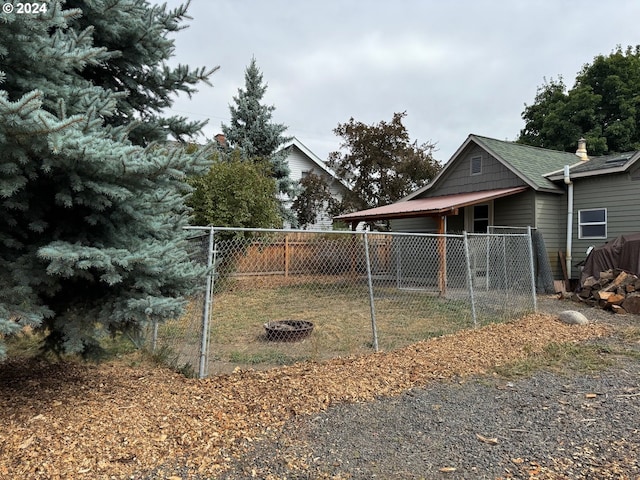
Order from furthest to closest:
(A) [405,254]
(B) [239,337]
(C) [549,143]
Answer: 1. (C) [549,143]
2. (A) [405,254]
3. (B) [239,337]

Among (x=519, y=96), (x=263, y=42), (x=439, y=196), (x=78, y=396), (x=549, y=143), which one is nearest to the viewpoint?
(x=78, y=396)

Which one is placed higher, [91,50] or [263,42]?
[263,42]

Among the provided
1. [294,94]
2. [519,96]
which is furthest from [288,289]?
[519,96]

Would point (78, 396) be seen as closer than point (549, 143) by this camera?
Yes

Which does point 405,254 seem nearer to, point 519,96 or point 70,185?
point 70,185

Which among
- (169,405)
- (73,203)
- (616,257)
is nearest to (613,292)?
(616,257)

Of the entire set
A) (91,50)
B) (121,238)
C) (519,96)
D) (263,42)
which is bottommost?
(121,238)

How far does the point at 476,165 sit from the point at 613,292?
6094 mm

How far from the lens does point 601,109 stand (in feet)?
82.9

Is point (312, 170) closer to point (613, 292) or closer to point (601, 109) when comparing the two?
point (613, 292)

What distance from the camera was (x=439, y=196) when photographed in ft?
48.3

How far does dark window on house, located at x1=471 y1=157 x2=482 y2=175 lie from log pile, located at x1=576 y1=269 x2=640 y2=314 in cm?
496

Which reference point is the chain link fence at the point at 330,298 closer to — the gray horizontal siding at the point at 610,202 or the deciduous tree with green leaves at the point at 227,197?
the deciduous tree with green leaves at the point at 227,197

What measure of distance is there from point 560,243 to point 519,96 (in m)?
19.8
